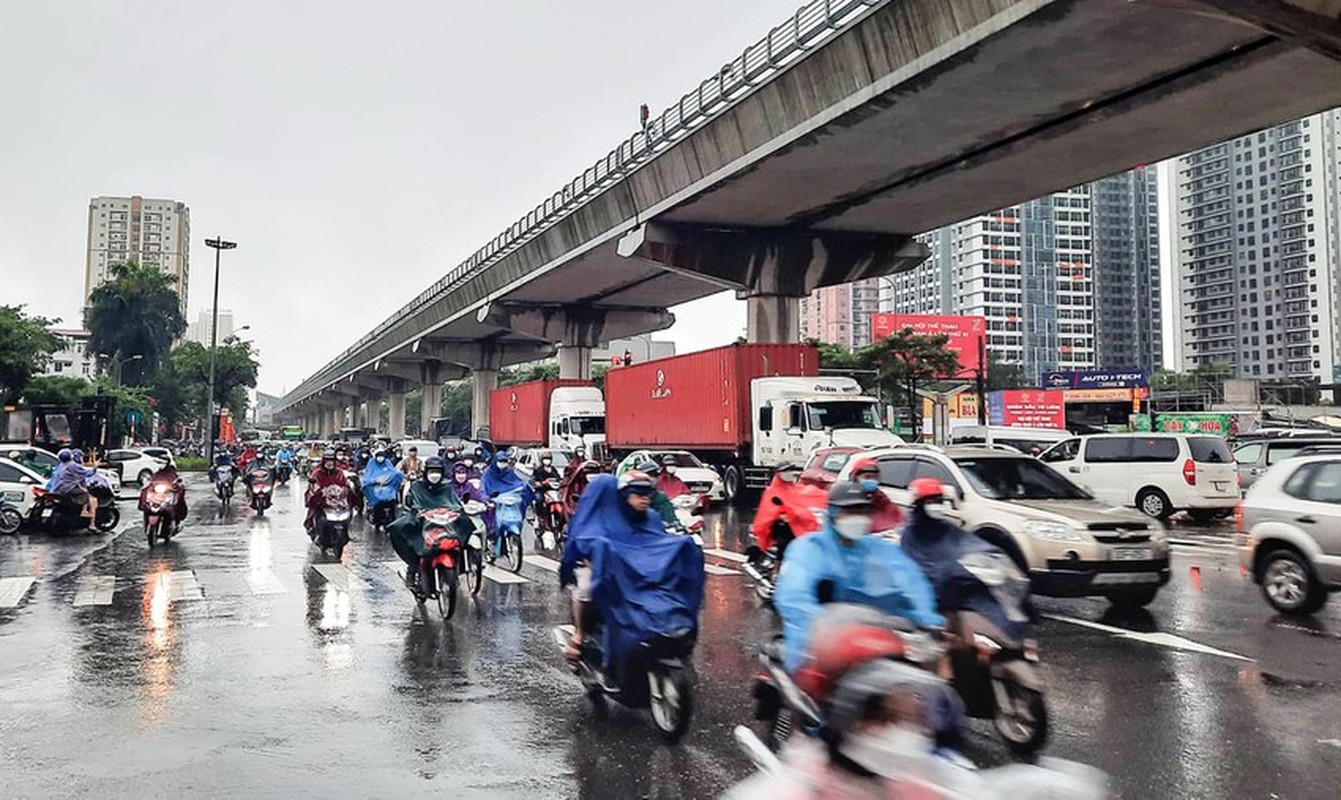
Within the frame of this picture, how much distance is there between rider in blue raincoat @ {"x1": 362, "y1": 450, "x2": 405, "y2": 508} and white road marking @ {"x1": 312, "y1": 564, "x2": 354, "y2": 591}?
308 centimetres

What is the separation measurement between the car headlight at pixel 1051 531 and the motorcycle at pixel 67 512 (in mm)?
16550

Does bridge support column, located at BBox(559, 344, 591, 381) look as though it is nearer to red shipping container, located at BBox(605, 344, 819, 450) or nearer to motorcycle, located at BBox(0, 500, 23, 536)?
red shipping container, located at BBox(605, 344, 819, 450)

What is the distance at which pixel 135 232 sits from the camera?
440ft

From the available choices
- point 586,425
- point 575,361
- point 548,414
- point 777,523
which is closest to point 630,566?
point 777,523

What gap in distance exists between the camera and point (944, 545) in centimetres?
600

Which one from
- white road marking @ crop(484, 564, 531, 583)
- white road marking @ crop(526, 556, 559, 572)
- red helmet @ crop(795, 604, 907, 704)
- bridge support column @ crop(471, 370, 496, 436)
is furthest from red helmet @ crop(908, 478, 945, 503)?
bridge support column @ crop(471, 370, 496, 436)

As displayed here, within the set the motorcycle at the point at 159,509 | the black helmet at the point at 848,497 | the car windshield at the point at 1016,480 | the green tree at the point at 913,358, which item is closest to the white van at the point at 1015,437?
the green tree at the point at 913,358

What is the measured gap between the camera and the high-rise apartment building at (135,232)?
13300cm

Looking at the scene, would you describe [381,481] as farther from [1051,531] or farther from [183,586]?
[1051,531]

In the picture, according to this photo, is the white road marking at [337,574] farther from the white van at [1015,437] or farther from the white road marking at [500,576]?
the white van at [1015,437]

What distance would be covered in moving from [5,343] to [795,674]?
43829 mm

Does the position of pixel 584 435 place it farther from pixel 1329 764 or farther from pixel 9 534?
pixel 1329 764

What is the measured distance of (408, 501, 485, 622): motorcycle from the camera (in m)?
9.95

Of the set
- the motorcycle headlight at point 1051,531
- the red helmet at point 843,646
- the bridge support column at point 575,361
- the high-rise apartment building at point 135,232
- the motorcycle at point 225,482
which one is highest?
the high-rise apartment building at point 135,232
